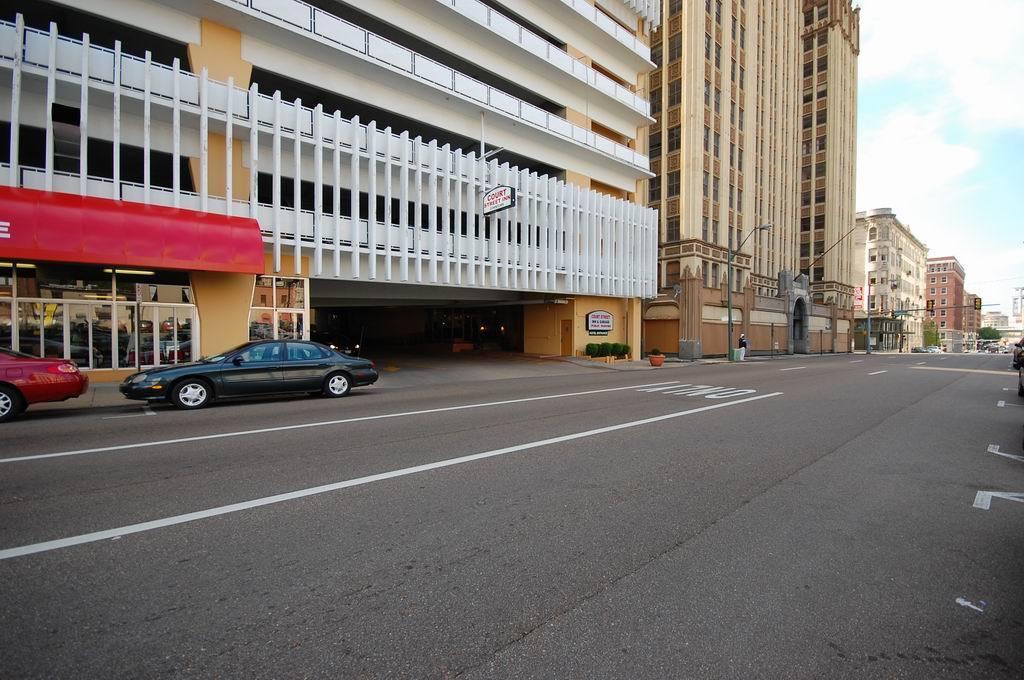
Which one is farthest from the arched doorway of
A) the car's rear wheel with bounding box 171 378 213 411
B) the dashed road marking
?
the car's rear wheel with bounding box 171 378 213 411

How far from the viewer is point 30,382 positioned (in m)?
8.84

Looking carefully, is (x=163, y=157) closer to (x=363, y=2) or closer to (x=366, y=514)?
(x=363, y=2)

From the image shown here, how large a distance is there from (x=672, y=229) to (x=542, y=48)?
18.1 meters

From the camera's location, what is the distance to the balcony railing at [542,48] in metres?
23.1

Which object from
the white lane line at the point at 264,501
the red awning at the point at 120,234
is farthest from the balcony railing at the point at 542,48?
the white lane line at the point at 264,501

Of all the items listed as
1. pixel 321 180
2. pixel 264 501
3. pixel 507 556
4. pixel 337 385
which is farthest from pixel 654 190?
pixel 507 556

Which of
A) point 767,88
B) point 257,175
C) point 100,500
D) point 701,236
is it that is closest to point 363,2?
point 257,175

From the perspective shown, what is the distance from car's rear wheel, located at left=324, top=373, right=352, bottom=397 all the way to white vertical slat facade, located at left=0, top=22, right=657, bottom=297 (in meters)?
6.51

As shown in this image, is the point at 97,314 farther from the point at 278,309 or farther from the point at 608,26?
the point at 608,26

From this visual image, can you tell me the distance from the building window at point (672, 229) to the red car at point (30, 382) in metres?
37.1

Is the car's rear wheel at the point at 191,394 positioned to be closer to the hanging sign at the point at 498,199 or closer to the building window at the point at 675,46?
the hanging sign at the point at 498,199

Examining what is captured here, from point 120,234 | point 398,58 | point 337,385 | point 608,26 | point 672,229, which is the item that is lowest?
point 337,385

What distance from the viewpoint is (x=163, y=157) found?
1658cm

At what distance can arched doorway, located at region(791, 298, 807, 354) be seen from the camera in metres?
52.0
